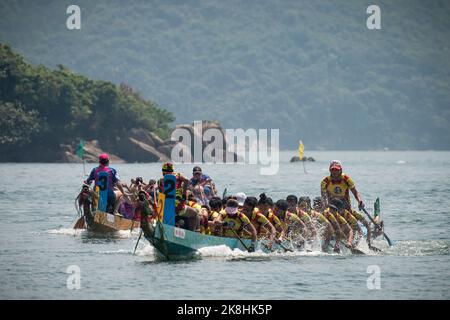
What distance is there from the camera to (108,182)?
38344mm

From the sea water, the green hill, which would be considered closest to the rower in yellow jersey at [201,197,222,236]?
the sea water

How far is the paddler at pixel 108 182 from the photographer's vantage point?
124 ft

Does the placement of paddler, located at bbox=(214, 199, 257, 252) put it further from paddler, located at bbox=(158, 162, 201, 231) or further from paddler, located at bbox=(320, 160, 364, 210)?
paddler, located at bbox=(320, 160, 364, 210)

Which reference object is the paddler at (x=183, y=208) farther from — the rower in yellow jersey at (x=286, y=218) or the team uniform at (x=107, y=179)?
the team uniform at (x=107, y=179)

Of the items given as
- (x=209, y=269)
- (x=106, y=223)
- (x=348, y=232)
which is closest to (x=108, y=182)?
(x=106, y=223)

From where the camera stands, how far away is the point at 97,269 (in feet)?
96.4

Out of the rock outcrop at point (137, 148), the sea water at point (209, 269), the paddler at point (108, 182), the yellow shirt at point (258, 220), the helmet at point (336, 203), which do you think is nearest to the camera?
the sea water at point (209, 269)

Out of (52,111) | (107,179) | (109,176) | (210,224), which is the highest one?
(52,111)

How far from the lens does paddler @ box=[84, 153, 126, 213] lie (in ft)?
124

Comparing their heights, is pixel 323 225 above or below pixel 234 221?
below

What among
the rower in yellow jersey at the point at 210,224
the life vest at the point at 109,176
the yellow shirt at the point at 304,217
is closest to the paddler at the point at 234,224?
the rower in yellow jersey at the point at 210,224

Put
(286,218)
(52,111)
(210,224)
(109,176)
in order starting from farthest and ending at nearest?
(52,111), (109,176), (286,218), (210,224)

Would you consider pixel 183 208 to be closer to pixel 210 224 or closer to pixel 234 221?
pixel 210 224

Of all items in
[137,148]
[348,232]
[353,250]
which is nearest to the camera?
[348,232]
